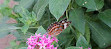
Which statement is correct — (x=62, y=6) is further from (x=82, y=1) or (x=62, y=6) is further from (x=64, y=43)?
(x=64, y=43)

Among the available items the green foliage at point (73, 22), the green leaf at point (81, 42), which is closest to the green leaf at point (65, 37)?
the green foliage at point (73, 22)

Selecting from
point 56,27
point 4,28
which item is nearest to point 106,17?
point 56,27

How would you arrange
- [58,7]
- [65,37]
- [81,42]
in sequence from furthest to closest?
[65,37] < [81,42] < [58,7]

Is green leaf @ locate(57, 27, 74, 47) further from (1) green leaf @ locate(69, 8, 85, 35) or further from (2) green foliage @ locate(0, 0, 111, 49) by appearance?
(1) green leaf @ locate(69, 8, 85, 35)

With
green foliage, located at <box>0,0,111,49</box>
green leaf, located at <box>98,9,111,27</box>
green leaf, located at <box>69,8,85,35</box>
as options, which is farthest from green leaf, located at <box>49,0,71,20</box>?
green leaf, located at <box>98,9,111,27</box>

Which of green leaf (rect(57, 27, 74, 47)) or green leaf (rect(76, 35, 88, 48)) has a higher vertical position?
green leaf (rect(57, 27, 74, 47))

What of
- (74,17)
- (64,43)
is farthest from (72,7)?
(64,43)

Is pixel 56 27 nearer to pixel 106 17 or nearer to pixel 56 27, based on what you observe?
pixel 56 27
